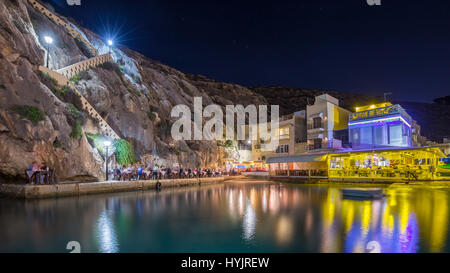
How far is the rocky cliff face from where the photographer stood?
15.8 m

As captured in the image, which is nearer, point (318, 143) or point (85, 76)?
point (85, 76)

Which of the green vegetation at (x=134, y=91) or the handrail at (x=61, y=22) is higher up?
the handrail at (x=61, y=22)

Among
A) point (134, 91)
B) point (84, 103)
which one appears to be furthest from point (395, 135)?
point (134, 91)

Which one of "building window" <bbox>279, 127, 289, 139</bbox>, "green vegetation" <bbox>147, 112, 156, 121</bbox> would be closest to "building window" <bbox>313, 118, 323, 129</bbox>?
"building window" <bbox>279, 127, 289, 139</bbox>

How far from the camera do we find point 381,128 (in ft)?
96.4

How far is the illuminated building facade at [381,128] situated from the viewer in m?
28.0

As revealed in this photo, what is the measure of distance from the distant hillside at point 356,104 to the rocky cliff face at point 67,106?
43.5m

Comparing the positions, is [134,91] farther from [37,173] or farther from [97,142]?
[37,173]

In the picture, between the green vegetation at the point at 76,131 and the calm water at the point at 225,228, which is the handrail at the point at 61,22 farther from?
the calm water at the point at 225,228

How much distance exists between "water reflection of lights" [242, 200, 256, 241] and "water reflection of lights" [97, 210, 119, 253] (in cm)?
369

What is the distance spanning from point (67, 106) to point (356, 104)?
288 ft

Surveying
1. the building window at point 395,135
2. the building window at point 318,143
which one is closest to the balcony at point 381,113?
the building window at point 395,135
